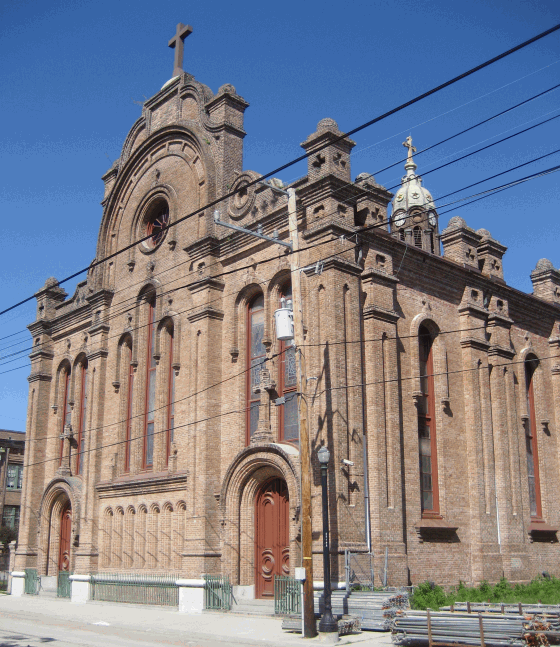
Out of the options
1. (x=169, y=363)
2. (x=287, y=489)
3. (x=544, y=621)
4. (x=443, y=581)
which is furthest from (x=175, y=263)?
(x=544, y=621)

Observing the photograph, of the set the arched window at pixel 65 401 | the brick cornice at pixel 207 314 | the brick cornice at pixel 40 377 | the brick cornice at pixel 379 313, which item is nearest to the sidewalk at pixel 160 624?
the arched window at pixel 65 401

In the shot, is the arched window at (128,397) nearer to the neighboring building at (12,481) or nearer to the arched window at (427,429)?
the arched window at (427,429)

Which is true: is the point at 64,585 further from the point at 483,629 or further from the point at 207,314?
the point at 483,629

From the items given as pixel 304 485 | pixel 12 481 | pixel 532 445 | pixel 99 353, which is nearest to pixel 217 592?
pixel 304 485

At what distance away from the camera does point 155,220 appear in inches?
1186

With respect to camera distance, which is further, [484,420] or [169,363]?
[169,363]

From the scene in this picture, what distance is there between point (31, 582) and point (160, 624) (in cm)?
1344

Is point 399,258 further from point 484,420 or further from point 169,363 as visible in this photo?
point 169,363

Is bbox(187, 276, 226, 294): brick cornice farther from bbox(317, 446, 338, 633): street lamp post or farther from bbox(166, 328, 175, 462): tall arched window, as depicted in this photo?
bbox(317, 446, 338, 633): street lamp post

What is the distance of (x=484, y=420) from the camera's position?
2448 cm

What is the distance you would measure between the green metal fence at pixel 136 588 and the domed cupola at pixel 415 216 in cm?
1327

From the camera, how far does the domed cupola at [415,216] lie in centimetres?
2869

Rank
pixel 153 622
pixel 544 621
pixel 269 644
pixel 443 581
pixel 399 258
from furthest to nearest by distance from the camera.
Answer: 1. pixel 399 258
2. pixel 443 581
3. pixel 153 622
4. pixel 269 644
5. pixel 544 621

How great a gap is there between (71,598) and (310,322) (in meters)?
14.9
